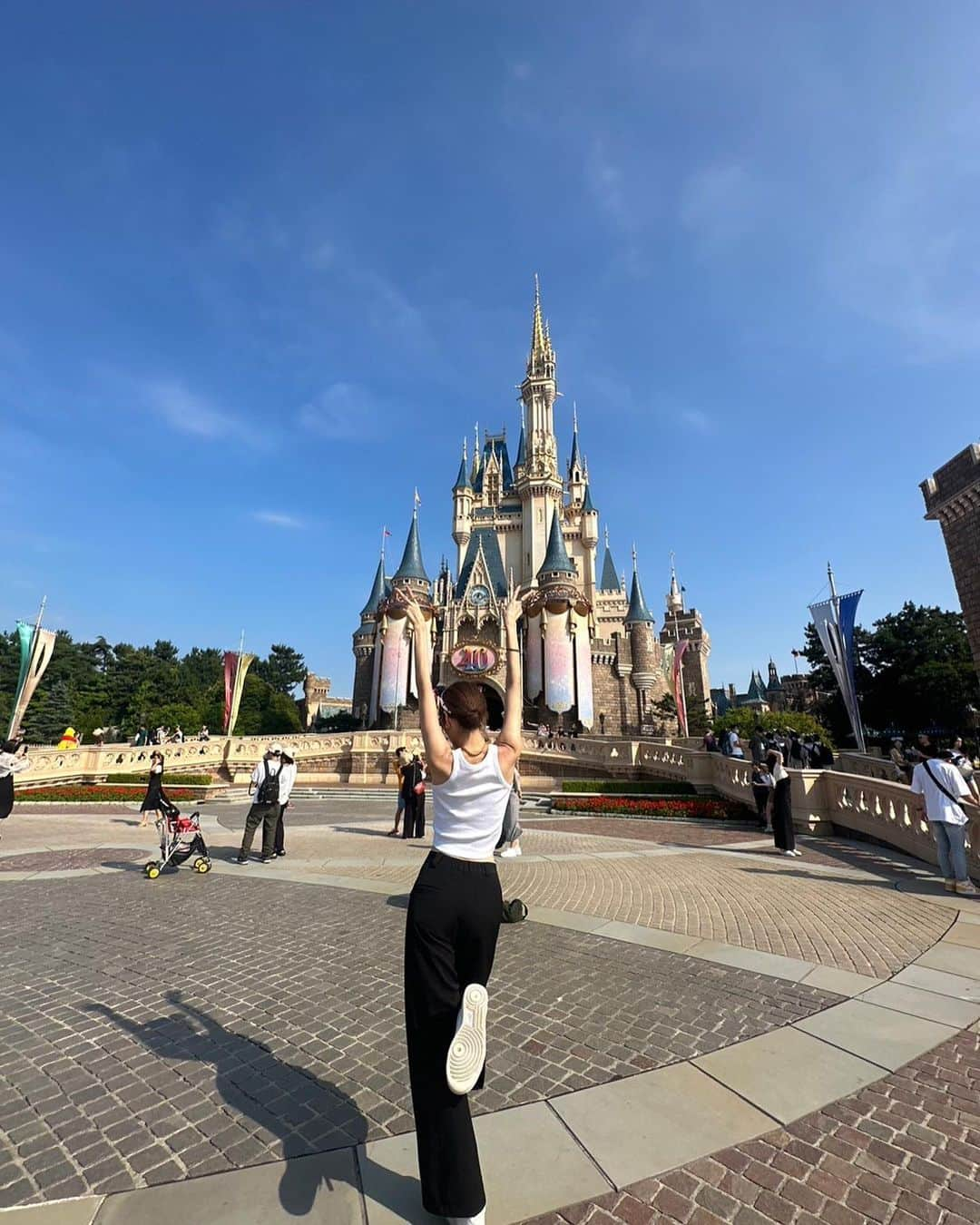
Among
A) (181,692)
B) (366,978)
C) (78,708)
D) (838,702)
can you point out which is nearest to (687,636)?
(838,702)

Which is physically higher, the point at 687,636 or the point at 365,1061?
the point at 687,636

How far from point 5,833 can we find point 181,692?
5414 centimetres

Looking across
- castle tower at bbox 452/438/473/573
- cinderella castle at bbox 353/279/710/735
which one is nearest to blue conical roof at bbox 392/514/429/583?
cinderella castle at bbox 353/279/710/735

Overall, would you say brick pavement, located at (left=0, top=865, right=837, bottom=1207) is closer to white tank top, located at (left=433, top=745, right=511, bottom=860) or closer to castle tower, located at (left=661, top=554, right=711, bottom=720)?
white tank top, located at (left=433, top=745, right=511, bottom=860)

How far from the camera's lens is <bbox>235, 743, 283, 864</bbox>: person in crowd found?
349 inches

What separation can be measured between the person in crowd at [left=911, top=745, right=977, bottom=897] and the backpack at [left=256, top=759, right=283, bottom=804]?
29.7 feet

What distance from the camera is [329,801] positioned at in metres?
19.8

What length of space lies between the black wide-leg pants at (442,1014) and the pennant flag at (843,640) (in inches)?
764

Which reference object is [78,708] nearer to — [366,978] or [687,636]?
[366,978]

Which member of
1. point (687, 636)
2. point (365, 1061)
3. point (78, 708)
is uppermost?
point (687, 636)

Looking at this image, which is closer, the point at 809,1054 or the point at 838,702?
the point at 809,1054

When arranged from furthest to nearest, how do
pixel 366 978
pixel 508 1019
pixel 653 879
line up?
pixel 653 879 < pixel 366 978 < pixel 508 1019

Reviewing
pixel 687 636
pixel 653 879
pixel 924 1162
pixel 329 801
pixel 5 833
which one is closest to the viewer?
pixel 924 1162

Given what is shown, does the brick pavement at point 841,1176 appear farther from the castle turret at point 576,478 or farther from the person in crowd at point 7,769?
the castle turret at point 576,478
